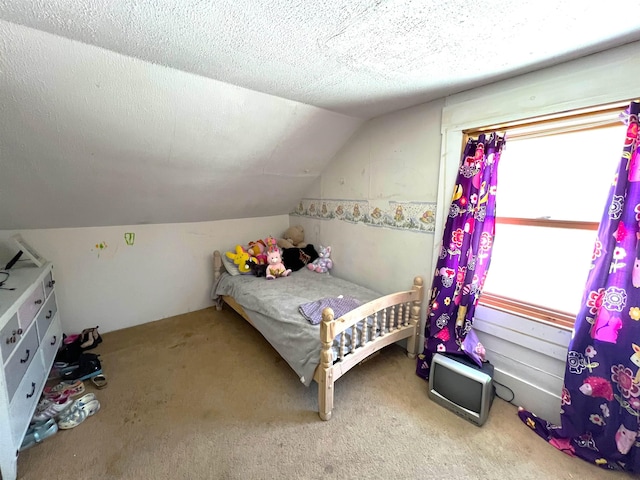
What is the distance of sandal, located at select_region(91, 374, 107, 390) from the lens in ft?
6.53

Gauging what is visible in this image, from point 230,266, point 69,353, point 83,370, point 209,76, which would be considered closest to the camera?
point 209,76

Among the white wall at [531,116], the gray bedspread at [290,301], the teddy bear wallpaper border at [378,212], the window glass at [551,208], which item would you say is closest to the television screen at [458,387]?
the white wall at [531,116]

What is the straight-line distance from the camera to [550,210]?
1729 millimetres

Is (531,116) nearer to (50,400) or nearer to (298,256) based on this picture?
(298,256)

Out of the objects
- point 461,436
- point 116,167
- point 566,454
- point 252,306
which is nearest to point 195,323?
point 252,306

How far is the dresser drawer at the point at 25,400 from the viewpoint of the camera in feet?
4.50

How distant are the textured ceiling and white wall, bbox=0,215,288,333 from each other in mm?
1826

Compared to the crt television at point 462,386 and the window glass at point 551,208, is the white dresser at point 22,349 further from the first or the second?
the window glass at point 551,208

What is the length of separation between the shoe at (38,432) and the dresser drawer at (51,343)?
1.30 ft

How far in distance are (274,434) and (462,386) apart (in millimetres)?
1164

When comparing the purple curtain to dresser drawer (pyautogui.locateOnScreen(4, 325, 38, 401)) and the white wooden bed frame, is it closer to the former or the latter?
the white wooden bed frame

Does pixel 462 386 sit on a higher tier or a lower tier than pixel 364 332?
lower

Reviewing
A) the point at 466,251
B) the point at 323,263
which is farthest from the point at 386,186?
the point at 323,263

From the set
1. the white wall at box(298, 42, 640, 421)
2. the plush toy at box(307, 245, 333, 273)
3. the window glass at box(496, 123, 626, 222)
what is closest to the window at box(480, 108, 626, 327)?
the window glass at box(496, 123, 626, 222)
